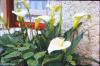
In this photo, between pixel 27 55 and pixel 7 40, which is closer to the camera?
pixel 27 55

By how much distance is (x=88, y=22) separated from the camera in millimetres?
1183

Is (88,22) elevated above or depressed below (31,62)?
above

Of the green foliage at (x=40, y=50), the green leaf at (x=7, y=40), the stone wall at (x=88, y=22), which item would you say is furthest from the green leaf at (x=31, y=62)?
the stone wall at (x=88, y=22)

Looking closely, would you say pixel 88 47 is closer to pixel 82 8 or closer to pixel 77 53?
pixel 77 53

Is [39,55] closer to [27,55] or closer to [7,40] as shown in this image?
[27,55]

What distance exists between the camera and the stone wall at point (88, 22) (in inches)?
44.7

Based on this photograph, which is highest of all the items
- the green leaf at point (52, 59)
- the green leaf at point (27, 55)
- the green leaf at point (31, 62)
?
the green leaf at point (27, 55)

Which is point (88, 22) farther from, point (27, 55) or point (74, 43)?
point (27, 55)

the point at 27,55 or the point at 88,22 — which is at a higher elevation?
the point at 88,22

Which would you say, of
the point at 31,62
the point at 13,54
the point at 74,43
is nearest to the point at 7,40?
the point at 13,54

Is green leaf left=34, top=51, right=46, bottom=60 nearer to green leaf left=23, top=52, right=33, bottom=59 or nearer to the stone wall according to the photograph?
green leaf left=23, top=52, right=33, bottom=59

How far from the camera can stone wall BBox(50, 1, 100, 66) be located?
1136 millimetres

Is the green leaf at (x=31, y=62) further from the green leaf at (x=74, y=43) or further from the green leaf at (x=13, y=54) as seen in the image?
the green leaf at (x=74, y=43)

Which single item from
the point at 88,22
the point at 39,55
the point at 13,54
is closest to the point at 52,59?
the point at 39,55
